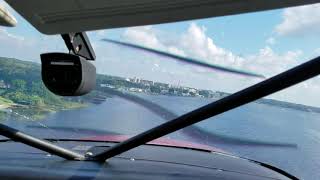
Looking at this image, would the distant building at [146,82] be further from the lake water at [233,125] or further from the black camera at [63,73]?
the black camera at [63,73]

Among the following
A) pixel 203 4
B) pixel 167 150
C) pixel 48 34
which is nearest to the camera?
pixel 203 4

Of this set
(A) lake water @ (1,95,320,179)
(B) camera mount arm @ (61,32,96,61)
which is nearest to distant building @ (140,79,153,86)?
(A) lake water @ (1,95,320,179)

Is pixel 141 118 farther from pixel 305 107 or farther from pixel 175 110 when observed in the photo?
pixel 305 107

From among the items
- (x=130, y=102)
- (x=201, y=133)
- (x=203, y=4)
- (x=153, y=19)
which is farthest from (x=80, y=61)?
(x=201, y=133)

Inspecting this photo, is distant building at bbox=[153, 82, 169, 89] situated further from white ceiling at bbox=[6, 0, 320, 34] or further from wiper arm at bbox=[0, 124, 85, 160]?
white ceiling at bbox=[6, 0, 320, 34]

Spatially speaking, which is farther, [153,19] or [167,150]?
[167,150]

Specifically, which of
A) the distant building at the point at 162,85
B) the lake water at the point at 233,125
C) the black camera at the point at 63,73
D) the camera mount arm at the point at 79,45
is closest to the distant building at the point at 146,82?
the distant building at the point at 162,85
